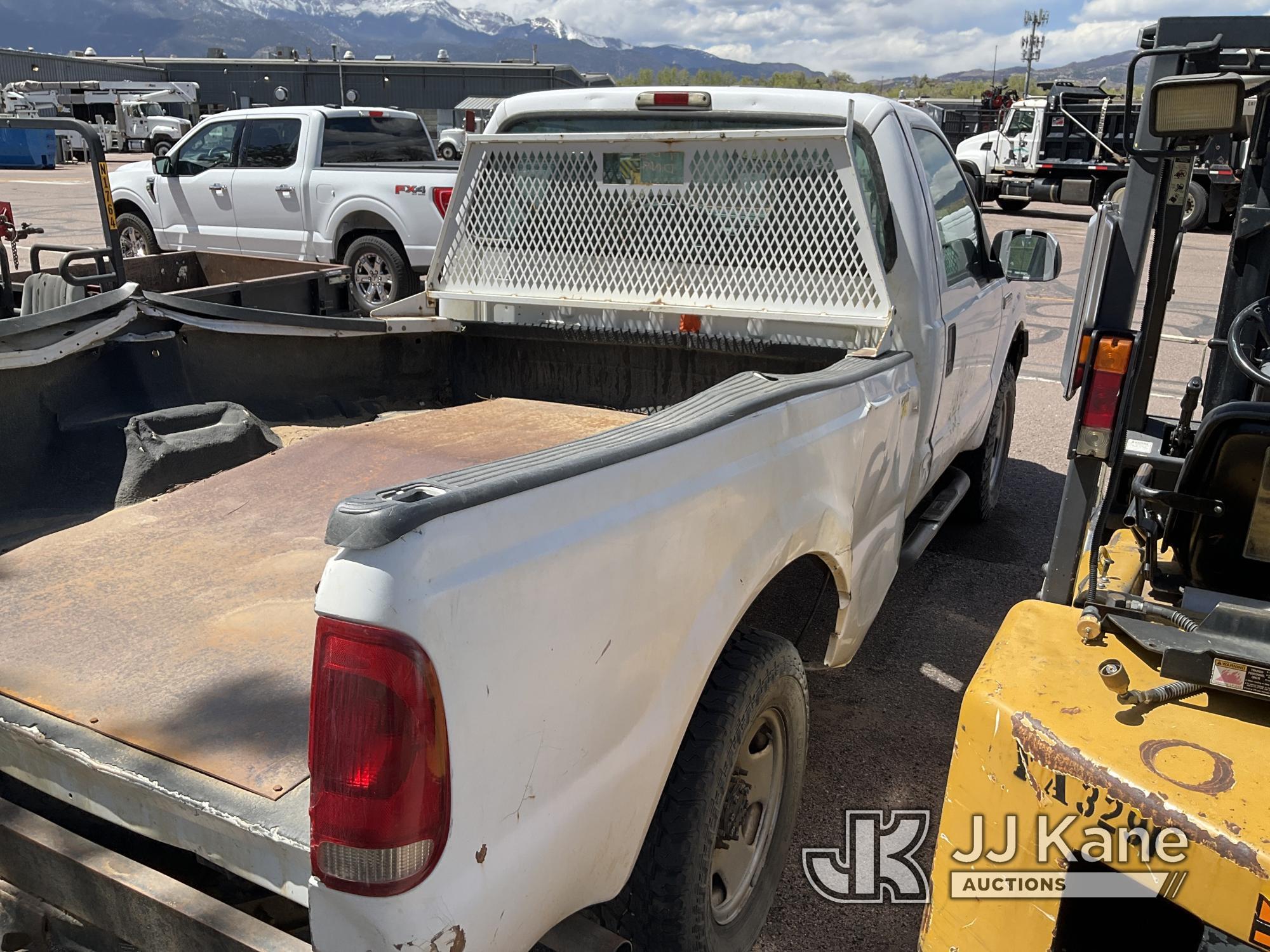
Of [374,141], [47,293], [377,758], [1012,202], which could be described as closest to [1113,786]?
[377,758]

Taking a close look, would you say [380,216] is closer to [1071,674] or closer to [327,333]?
[327,333]

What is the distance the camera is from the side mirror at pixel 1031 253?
4.12m

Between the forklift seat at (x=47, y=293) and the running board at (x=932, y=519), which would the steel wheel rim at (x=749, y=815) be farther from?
the forklift seat at (x=47, y=293)

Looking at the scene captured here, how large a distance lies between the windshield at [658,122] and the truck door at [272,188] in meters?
7.62

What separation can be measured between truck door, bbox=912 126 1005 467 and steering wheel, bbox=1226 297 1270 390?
97cm

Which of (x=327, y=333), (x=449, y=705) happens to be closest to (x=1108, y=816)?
(x=449, y=705)

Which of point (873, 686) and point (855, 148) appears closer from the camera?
point (855, 148)

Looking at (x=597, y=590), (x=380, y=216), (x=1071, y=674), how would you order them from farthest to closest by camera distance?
1. (x=380, y=216)
2. (x=1071, y=674)
3. (x=597, y=590)

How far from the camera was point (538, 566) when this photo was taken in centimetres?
160

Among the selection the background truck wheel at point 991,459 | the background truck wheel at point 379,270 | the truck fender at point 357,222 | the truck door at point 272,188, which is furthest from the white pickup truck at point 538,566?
the truck door at point 272,188

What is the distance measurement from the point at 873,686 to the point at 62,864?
293cm

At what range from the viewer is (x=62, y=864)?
185cm

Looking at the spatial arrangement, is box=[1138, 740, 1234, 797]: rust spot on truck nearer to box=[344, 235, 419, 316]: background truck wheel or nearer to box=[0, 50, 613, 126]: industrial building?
box=[344, 235, 419, 316]: background truck wheel

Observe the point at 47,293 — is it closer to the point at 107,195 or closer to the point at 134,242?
the point at 107,195
